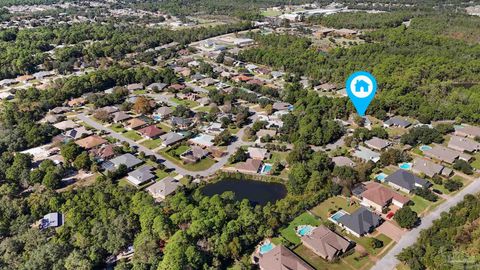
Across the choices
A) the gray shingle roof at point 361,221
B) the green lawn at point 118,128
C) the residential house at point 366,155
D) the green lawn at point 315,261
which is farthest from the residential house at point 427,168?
the green lawn at point 118,128

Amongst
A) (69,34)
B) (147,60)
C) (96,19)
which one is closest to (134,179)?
(147,60)

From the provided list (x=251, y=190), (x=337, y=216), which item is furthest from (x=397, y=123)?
(x=251, y=190)

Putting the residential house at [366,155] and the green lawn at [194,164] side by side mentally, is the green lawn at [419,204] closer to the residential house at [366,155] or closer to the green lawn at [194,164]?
the residential house at [366,155]

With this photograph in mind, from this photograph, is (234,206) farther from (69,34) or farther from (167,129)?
(69,34)

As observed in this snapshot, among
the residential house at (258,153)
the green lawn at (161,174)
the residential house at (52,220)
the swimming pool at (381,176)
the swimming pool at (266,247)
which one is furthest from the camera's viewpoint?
the residential house at (258,153)

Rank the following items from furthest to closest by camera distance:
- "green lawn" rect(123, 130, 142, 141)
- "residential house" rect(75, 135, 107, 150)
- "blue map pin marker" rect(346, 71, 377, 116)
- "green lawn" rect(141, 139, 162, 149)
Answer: "green lawn" rect(123, 130, 142, 141), "green lawn" rect(141, 139, 162, 149), "residential house" rect(75, 135, 107, 150), "blue map pin marker" rect(346, 71, 377, 116)

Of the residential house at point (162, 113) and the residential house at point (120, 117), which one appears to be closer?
the residential house at point (120, 117)

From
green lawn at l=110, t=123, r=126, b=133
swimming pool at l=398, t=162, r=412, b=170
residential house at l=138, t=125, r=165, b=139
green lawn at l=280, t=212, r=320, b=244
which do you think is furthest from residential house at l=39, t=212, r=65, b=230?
swimming pool at l=398, t=162, r=412, b=170

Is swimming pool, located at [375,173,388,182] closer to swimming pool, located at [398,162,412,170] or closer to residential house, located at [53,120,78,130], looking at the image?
swimming pool, located at [398,162,412,170]
